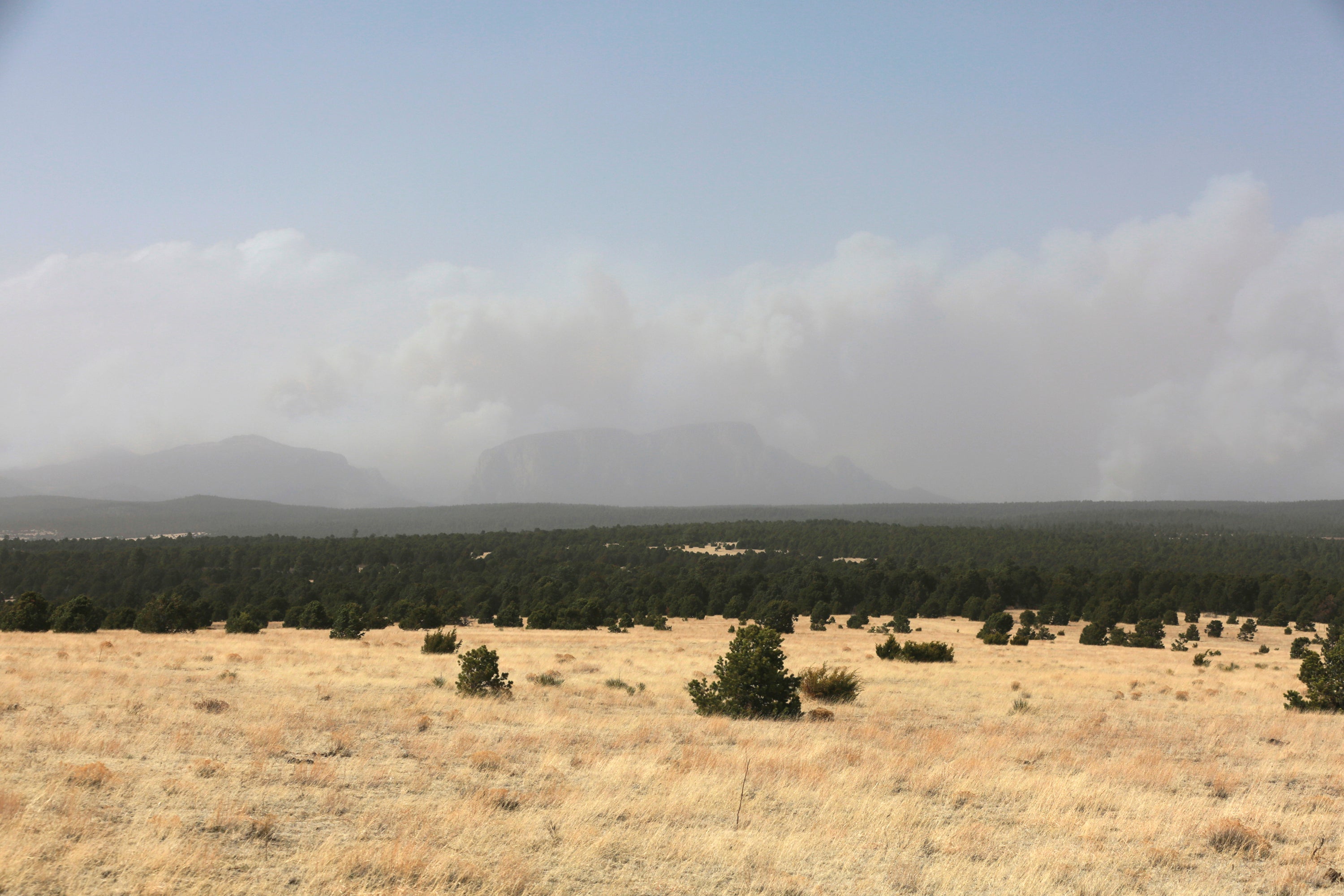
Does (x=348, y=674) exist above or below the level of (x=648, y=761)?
below

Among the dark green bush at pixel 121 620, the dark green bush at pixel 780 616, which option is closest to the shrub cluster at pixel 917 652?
the dark green bush at pixel 780 616

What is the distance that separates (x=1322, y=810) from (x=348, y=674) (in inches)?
906

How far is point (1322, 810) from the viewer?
11125 mm

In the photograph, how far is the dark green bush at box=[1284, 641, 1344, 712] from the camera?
21.2 m

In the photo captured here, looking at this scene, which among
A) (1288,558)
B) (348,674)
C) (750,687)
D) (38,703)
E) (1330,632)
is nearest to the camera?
(38,703)

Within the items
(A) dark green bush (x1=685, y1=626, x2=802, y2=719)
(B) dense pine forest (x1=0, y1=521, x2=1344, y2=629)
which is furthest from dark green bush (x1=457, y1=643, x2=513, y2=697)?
(B) dense pine forest (x1=0, y1=521, x2=1344, y2=629)

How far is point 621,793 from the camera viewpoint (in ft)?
34.8

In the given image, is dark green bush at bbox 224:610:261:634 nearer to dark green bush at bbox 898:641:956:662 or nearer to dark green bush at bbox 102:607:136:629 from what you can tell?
dark green bush at bbox 102:607:136:629

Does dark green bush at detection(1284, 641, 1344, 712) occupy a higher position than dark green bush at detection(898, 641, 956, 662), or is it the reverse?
dark green bush at detection(1284, 641, 1344, 712)

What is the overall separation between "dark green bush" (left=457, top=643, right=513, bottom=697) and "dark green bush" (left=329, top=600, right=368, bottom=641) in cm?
2341

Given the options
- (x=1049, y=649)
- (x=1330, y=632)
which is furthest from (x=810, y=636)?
(x=1330, y=632)

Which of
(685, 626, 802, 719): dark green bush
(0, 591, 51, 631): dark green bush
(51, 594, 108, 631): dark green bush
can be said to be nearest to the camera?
(685, 626, 802, 719): dark green bush

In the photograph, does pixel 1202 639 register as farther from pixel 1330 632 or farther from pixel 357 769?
pixel 357 769

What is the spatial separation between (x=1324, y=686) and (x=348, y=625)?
41.8m
